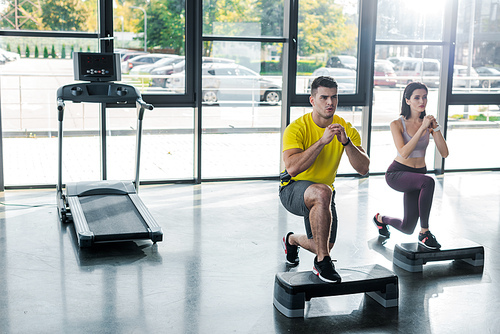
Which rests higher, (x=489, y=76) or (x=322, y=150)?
(x=489, y=76)

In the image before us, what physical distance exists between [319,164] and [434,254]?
1.05 meters

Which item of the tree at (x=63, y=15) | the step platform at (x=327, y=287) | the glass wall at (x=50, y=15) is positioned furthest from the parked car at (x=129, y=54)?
the step platform at (x=327, y=287)

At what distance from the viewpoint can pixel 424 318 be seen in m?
3.19

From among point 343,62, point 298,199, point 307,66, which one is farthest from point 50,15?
point 298,199

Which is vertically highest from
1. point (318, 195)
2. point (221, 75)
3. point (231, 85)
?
point (221, 75)

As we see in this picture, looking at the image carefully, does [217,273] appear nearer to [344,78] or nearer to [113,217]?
[113,217]

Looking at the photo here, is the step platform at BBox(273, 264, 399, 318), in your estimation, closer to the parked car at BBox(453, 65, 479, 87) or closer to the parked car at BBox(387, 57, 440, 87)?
the parked car at BBox(387, 57, 440, 87)

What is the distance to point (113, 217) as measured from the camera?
15.1 ft

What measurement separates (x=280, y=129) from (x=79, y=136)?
2.21 meters

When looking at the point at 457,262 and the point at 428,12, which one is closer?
the point at 457,262

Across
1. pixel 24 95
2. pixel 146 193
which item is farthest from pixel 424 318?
pixel 24 95

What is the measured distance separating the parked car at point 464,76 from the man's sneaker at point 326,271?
4.57m

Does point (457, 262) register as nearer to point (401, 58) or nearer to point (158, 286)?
point (158, 286)

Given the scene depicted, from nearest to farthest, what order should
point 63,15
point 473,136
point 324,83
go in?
point 324,83, point 63,15, point 473,136
